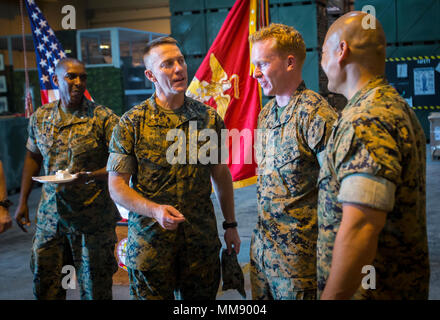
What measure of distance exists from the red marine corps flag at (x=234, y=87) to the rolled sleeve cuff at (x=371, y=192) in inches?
120

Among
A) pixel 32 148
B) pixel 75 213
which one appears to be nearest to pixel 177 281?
pixel 75 213

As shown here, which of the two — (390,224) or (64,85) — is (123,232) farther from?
(390,224)

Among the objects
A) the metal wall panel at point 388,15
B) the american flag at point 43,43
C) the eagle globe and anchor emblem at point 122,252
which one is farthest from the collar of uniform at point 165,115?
the metal wall panel at point 388,15

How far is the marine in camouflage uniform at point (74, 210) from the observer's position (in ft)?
9.82

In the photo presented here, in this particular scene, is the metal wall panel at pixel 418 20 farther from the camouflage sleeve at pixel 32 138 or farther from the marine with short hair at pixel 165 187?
the marine with short hair at pixel 165 187

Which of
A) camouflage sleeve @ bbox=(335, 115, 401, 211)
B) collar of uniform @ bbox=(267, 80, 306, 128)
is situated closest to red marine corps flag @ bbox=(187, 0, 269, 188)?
collar of uniform @ bbox=(267, 80, 306, 128)

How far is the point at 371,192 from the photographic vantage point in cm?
134

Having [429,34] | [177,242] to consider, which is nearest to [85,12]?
[429,34]

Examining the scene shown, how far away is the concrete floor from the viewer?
411 centimetres

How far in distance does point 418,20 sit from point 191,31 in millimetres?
6936

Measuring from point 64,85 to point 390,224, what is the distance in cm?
232

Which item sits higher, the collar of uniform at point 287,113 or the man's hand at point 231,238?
the collar of uniform at point 287,113

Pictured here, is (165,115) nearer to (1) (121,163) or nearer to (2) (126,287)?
(1) (121,163)

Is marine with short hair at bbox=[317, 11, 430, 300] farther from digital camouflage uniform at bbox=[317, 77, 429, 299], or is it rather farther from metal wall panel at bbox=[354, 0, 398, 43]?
metal wall panel at bbox=[354, 0, 398, 43]
